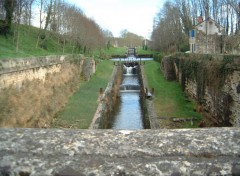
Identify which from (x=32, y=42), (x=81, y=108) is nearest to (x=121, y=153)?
(x=81, y=108)

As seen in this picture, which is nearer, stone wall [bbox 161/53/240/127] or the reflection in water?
stone wall [bbox 161/53/240/127]

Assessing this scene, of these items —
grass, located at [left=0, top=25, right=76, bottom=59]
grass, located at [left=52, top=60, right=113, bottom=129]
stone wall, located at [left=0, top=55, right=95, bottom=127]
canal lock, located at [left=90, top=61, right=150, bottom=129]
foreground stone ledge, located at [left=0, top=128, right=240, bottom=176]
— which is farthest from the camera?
grass, located at [left=0, top=25, right=76, bottom=59]

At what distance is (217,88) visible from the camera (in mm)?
15922

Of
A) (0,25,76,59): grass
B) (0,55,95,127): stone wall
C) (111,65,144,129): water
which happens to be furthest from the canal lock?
(0,25,76,59): grass

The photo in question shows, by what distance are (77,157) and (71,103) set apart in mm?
19554

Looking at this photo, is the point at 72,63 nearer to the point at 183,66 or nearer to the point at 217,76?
the point at 183,66

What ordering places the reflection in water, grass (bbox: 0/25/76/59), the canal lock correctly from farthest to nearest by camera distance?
grass (bbox: 0/25/76/59)
the reflection in water
the canal lock

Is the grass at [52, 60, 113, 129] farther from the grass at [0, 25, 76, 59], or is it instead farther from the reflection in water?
the grass at [0, 25, 76, 59]

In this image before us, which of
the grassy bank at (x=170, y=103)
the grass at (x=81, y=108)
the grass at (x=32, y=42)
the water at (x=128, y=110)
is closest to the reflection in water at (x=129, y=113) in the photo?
the water at (x=128, y=110)

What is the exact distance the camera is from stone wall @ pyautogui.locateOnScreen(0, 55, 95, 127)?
12.5 meters

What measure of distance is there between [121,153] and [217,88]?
1478cm

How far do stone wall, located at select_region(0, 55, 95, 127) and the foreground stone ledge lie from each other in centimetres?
954

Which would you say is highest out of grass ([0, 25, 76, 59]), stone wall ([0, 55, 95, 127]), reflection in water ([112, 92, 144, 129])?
grass ([0, 25, 76, 59])

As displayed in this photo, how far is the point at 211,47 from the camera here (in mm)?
43281
